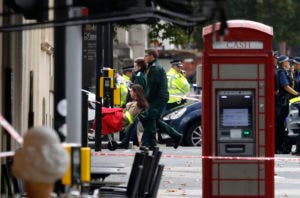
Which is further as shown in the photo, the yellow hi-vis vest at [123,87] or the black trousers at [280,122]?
the yellow hi-vis vest at [123,87]

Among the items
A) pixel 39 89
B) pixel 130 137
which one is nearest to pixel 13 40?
pixel 39 89

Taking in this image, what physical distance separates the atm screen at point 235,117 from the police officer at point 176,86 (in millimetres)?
14076

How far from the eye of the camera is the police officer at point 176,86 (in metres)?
29.1

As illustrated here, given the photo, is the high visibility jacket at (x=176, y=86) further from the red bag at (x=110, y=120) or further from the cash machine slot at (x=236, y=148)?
the cash machine slot at (x=236, y=148)

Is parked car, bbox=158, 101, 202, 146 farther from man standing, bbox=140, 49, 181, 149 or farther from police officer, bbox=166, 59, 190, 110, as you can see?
man standing, bbox=140, 49, 181, 149

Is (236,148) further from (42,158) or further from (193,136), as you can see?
(193,136)

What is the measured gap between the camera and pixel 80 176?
9281 mm

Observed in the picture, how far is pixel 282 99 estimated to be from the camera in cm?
2431

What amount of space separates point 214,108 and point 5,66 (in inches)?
116

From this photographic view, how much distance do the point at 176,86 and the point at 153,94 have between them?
258 inches

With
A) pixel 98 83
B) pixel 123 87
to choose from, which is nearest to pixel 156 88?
pixel 98 83

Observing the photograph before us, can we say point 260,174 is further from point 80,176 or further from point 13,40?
point 80,176

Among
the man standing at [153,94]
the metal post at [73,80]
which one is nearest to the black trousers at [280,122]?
the man standing at [153,94]

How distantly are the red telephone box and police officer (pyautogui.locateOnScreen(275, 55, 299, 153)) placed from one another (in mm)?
9637
